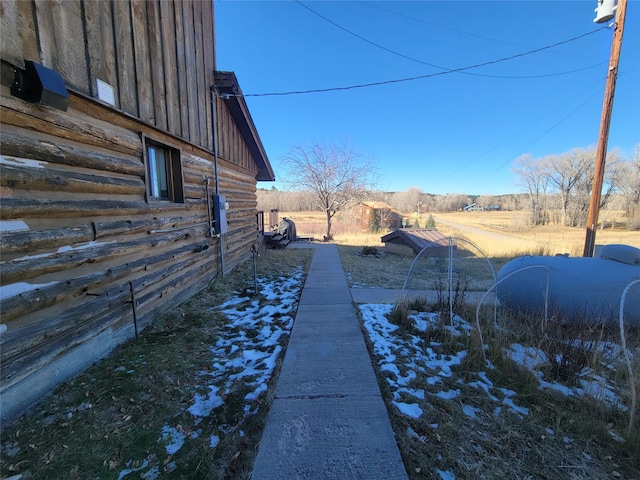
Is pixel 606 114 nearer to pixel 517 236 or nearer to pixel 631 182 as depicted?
pixel 517 236

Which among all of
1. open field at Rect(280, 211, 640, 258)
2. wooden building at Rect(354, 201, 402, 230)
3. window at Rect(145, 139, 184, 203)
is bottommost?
open field at Rect(280, 211, 640, 258)

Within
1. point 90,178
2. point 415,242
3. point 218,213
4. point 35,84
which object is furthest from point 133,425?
point 415,242

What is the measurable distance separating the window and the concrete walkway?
11.0 feet

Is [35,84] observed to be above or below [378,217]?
above

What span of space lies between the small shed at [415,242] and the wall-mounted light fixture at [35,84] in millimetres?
11102

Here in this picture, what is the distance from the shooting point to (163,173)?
467cm

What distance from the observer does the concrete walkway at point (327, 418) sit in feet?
5.65

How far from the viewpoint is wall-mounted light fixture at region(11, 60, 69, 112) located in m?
2.13

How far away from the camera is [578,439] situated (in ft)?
6.61

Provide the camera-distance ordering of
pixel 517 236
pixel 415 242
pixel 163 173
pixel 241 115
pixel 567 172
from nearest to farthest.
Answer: pixel 163 173
pixel 241 115
pixel 415 242
pixel 517 236
pixel 567 172

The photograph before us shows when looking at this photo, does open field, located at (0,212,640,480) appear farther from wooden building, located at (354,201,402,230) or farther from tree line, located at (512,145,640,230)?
tree line, located at (512,145,640,230)

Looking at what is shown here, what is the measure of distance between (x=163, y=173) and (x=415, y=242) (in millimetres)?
10012

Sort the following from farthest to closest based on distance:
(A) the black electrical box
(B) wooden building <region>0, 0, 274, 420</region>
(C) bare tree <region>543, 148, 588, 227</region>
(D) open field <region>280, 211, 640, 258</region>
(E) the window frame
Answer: (C) bare tree <region>543, 148, 588, 227</region> → (D) open field <region>280, 211, 640, 258</region> → (A) the black electrical box → (E) the window frame → (B) wooden building <region>0, 0, 274, 420</region>

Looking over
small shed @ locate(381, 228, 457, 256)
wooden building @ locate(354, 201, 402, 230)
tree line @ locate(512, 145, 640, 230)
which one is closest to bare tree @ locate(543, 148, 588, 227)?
tree line @ locate(512, 145, 640, 230)
